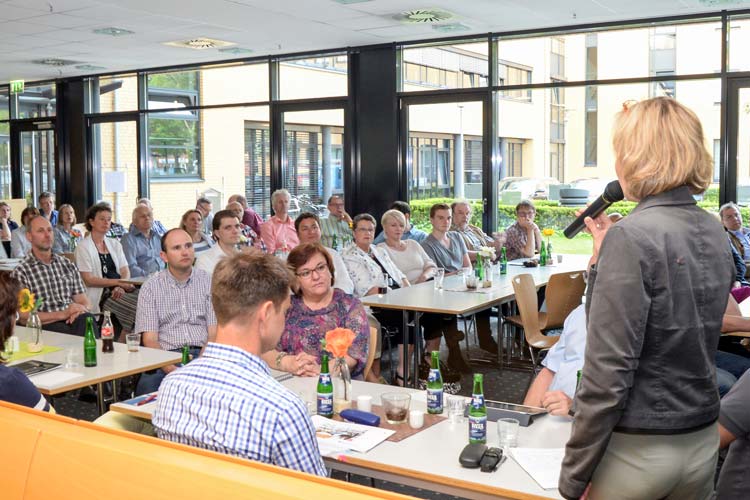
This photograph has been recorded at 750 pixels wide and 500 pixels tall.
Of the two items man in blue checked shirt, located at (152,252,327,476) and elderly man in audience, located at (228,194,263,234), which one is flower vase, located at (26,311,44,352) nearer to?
man in blue checked shirt, located at (152,252,327,476)

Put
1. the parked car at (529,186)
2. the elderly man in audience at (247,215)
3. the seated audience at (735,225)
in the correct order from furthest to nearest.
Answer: the elderly man in audience at (247,215) < the parked car at (529,186) < the seated audience at (735,225)

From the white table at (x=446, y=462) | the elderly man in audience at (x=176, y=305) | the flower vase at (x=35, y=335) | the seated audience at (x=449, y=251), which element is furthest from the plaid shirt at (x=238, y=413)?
the seated audience at (x=449, y=251)

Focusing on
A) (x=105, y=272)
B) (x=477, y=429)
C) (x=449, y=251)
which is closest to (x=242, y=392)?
(x=477, y=429)

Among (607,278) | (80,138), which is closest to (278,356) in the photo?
(607,278)

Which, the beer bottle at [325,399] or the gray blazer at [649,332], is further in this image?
the beer bottle at [325,399]

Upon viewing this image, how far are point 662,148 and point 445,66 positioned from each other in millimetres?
8482

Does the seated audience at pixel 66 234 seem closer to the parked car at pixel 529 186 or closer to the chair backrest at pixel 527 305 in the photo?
the parked car at pixel 529 186

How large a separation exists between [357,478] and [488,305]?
97.5 inches

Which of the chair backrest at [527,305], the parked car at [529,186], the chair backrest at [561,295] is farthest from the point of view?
the parked car at [529,186]

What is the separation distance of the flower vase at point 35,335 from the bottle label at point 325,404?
81.2 inches

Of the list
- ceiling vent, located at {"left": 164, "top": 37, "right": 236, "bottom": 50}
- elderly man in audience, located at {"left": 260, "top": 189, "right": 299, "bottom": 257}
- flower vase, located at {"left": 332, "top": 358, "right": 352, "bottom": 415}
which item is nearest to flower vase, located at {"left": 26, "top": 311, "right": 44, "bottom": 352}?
flower vase, located at {"left": 332, "top": 358, "right": 352, "bottom": 415}

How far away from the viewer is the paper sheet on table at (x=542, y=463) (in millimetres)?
2352

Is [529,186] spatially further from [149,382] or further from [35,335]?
[35,335]

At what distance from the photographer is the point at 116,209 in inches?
537
